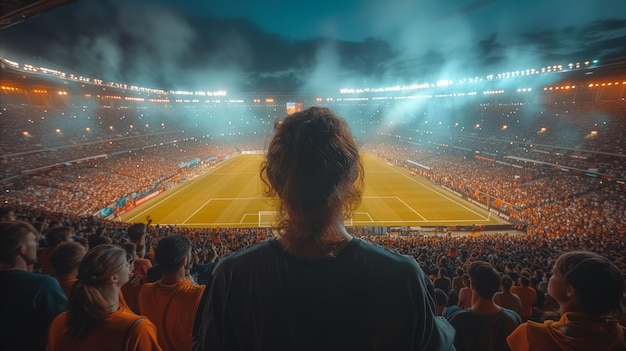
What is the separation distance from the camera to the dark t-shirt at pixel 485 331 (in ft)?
10.1

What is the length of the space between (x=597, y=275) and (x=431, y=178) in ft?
147

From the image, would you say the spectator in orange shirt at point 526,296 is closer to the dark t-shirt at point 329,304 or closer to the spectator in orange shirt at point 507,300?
the spectator in orange shirt at point 507,300

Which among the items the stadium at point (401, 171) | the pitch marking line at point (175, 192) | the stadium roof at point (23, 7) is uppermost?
the stadium roof at point (23, 7)

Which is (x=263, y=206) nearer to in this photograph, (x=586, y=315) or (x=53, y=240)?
(x=53, y=240)

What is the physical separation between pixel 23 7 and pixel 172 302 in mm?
10422

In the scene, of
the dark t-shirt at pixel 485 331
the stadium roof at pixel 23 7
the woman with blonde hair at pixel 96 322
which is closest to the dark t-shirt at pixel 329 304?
the woman with blonde hair at pixel 96 322

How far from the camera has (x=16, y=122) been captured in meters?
47.9

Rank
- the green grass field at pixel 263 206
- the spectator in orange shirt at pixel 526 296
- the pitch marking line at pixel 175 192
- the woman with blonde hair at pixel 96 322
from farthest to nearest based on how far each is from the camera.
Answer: the pitch marking line at pixel 175 192
the green grass field at pixel 263 206
the spectator in orange shirt at pixel 526 296
the woman with blonde hair at pixel 96 322

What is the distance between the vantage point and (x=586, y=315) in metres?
2.17

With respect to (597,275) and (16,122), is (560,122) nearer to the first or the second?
(597,275)

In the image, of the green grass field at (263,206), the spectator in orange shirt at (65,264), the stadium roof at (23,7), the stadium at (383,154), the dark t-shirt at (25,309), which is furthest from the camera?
the stadium at (383,154)

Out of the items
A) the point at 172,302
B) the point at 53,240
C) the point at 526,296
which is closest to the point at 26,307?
the point at 172,302

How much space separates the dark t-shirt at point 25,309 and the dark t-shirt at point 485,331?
13.0 feet

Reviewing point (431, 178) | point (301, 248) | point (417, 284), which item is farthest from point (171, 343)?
Answer: point (431, 178)
